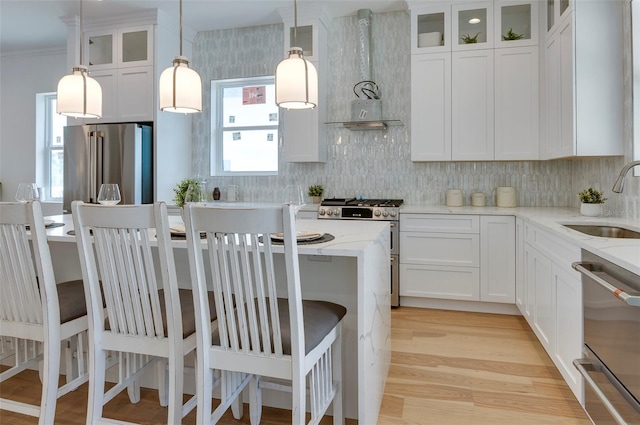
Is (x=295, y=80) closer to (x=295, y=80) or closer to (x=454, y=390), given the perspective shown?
(x=295, y=80)

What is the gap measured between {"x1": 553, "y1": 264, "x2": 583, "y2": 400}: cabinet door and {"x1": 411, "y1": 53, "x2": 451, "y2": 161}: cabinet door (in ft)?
5.92

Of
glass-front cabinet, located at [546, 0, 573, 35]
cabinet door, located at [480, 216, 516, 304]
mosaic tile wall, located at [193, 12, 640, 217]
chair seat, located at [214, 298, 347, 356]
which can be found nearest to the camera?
chair seat, located at [214, 298, 347, 356]

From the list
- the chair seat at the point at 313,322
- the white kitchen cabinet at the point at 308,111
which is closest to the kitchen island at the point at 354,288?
the chair seat at the point at 313,322

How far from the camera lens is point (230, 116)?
15.7 ft

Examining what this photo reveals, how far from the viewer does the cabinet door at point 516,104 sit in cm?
358

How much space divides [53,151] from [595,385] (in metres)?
5.97

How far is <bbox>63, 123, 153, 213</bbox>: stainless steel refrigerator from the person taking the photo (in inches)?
161

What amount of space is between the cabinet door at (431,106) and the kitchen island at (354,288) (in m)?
1.89

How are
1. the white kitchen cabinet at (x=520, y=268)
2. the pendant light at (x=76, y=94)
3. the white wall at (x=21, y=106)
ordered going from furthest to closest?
1. the white wall at (x=21, y=106)
2. the white kitchen cabinet at (x=520, y=268)
3. the pendant light at (x=76, y=94)

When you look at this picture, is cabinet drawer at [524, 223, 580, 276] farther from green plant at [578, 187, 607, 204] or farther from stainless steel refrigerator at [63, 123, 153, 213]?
stainless steel refrigerator at [63, 123, 153, 213]

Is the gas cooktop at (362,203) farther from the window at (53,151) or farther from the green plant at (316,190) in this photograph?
the window at (53,151)

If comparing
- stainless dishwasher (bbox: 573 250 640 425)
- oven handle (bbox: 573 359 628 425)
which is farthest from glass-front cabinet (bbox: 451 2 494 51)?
oven handle (bbox: 573 359 628 425)

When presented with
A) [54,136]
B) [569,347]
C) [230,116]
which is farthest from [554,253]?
[54,136]

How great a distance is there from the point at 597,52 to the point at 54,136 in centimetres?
583
